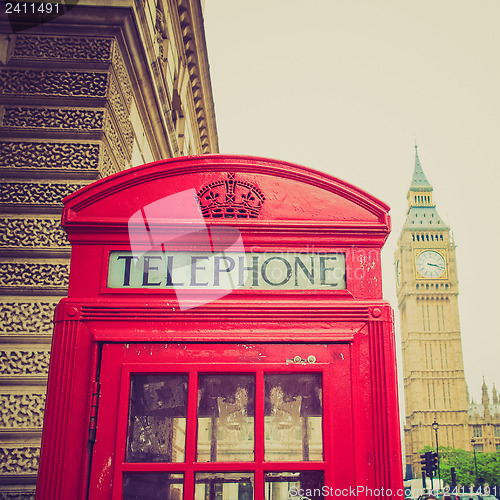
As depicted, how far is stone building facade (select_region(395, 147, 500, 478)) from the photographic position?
7881 cm

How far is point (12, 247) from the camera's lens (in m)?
4.52

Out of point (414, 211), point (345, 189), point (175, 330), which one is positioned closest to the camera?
point (175, 330)

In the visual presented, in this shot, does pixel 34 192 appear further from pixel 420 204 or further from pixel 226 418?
pixel 420 204

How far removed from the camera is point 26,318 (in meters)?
4.40

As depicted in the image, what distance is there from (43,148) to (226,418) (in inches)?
136

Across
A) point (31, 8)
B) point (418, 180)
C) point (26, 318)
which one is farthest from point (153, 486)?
point (418, 180)

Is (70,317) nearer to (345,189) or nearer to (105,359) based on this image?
(105,359)

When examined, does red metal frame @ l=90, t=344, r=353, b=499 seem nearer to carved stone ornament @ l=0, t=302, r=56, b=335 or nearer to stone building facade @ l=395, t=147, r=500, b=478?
carved stone ornament @ l=0, t=302, r=56, b=335

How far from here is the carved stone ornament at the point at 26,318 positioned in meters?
→ 4.37

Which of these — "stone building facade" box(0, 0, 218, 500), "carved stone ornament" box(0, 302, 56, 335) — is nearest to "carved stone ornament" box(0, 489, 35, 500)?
"stone building facade" box(0, 0, 218, 500)

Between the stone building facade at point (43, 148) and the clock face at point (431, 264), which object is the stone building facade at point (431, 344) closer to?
the clock face at point (431, 264)

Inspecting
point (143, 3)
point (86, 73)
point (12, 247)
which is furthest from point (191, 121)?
point (12, 247)

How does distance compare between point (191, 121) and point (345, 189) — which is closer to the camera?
point (345, 189)

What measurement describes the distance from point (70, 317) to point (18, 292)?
2507 mm
